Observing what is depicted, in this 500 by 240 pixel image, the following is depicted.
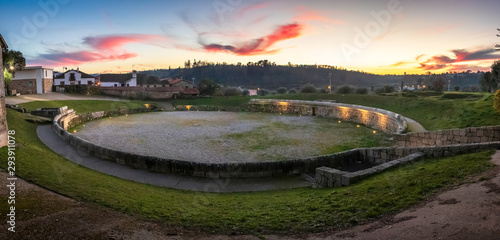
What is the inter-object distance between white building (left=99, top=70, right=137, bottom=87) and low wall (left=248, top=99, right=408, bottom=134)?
45086mm

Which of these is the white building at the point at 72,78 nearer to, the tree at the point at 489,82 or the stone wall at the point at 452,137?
the stone wall at the point at 452,137

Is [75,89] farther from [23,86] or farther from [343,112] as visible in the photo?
[343,112]

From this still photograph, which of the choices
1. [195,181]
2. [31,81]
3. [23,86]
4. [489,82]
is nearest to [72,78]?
[31,81]

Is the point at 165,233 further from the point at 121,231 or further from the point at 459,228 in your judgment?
the point at 459,228

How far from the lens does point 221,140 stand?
21.3m

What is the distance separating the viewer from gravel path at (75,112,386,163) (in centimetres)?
1703

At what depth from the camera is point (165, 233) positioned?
21.4 ft

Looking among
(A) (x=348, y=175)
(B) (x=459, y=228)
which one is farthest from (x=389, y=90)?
(B) (x=459, y=228)

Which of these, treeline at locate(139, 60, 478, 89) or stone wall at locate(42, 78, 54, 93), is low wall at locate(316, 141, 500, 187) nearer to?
stone wall at locate(42, 78, 54, 93)

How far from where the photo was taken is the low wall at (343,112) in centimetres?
2433

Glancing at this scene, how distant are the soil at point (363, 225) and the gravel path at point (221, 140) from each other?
8511mm

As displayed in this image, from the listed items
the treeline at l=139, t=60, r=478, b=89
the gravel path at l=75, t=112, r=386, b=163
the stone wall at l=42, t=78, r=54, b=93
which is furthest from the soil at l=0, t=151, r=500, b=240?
the treeline at l=139, t=60, r=478, b=89

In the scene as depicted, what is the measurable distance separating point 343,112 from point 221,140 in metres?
17.1

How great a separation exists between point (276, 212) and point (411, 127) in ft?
57.1
